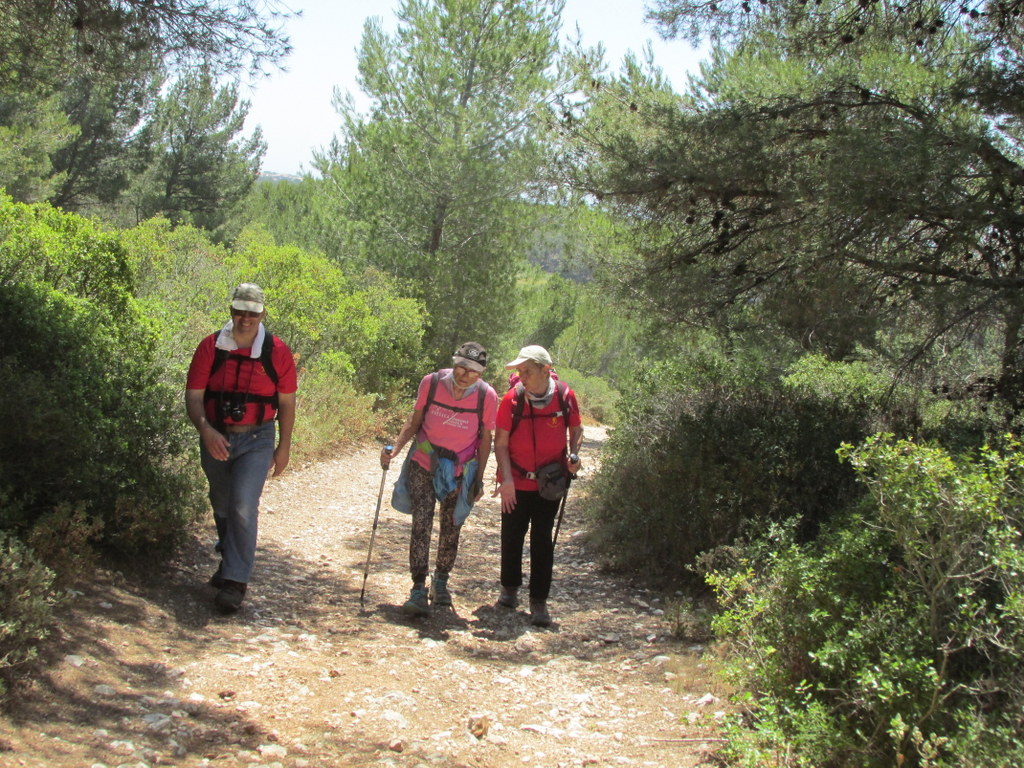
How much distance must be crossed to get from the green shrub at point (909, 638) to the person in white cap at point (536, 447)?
6.96 ft

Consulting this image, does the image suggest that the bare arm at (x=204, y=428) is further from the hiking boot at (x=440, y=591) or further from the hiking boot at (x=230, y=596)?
the hiking boot at (x=440, y=591)

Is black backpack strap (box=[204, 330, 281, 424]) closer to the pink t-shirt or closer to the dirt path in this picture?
the pink t-shirt

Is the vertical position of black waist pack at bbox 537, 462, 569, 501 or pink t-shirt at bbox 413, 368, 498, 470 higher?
pink t-shirt at bbox 413, 368, 498, 470

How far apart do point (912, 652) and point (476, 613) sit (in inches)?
132

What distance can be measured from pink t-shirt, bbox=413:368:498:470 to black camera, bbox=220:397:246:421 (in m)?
1.11

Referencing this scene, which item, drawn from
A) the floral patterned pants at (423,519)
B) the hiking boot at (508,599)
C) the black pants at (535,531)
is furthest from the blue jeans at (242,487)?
the hiking boot at (508,599)

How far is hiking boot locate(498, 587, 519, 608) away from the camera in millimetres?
6477

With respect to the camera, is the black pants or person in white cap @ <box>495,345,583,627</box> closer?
person in white cap @ <box>495,345,583,627</box>

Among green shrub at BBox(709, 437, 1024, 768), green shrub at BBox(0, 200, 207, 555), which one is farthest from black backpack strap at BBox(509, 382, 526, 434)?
green shrub at BBox(709, 437, 1024, 768)

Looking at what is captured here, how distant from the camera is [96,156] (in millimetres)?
32094

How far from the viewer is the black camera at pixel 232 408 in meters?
5.43

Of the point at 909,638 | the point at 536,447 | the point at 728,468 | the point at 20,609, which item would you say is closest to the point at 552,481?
the point at 536,447

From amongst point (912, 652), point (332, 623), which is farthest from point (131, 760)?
point (912, 652)

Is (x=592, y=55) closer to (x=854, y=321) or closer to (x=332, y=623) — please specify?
(x=854, y=321)
